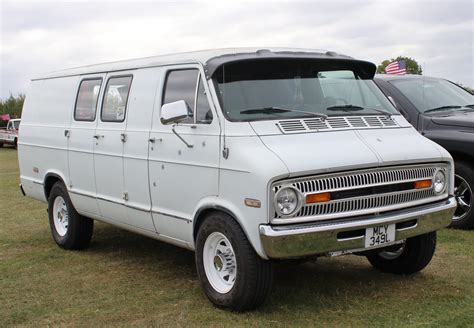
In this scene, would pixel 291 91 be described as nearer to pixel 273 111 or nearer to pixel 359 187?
pixel 273 111

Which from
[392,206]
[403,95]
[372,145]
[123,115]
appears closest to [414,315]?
[392,206]

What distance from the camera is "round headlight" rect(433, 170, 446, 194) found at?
5262 millimetres

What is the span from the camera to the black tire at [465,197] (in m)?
7.52


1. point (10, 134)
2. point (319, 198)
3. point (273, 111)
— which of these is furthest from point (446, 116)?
point (10, 134)

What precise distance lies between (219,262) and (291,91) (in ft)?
5.16

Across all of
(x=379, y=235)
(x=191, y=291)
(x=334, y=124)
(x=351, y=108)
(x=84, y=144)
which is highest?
(x=351, y=108)

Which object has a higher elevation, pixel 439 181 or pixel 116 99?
pixel 116 99

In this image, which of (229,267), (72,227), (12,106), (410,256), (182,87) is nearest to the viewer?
(229,267)

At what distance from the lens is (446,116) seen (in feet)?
26.3

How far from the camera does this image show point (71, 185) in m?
7.35

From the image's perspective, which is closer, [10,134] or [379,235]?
[379,235]

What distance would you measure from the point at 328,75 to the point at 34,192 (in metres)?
4.43

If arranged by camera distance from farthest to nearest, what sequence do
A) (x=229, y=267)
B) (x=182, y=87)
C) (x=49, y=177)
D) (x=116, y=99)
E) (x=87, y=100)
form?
(x=49, y=177)
(x=87, y=100)
(x=116, y=99)
(x=182, y=87)
(x=229, y=267)

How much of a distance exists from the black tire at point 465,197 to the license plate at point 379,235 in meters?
2.99
